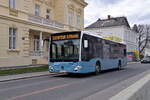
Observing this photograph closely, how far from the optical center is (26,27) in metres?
25.7

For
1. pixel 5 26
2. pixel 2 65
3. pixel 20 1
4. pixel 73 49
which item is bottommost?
pixel 2 65

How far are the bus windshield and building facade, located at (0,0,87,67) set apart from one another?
1895 mm

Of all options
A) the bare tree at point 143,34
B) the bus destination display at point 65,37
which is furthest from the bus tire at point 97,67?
the bare tree at point 143,34

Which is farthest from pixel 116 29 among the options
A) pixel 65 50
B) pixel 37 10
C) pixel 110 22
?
pixel 65 50

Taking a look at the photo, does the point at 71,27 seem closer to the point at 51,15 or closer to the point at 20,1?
the point at 51,15

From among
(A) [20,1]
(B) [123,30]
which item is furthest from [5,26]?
(B) [123,30]

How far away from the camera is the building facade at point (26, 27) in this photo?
22.6 metres

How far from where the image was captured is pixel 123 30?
6644 cm

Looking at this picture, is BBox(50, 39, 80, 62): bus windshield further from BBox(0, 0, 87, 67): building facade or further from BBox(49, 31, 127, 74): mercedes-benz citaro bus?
BBox(0, 0, 87, 67): building facade

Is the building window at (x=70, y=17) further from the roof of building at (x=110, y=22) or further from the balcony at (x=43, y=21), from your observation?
the roof of building at (x=110, y=22)

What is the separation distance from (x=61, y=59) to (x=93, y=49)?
291 centimetres

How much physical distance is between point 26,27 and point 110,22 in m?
48.9

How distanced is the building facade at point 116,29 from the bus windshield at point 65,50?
5002cm

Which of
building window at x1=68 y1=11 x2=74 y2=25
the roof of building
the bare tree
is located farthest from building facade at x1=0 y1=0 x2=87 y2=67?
the bare tree
